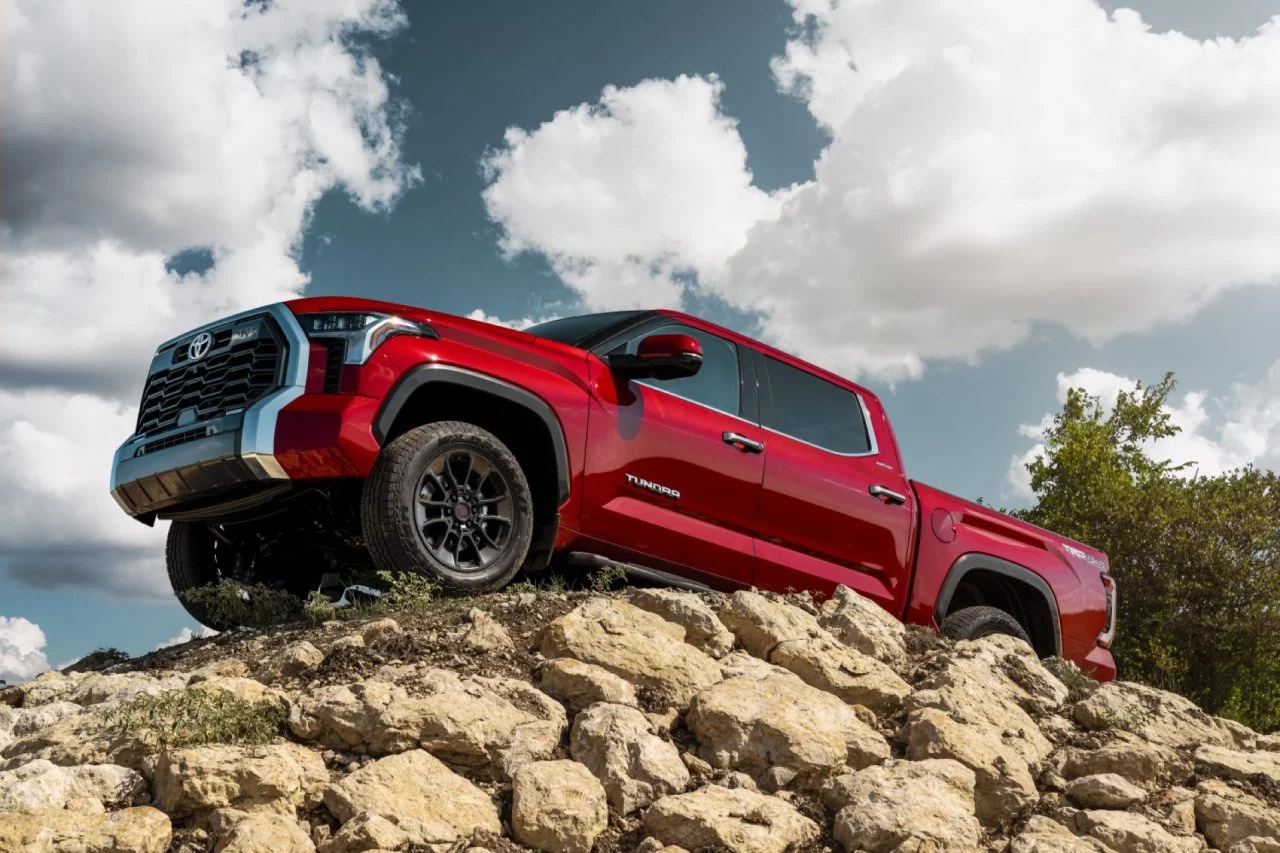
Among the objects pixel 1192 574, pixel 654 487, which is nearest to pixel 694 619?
pixel 654 487

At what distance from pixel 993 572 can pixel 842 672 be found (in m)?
3.14

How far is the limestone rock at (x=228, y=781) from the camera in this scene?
409 cm

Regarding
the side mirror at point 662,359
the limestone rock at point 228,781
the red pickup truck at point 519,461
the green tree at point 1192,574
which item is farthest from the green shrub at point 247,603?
the green tree at point 1192,574

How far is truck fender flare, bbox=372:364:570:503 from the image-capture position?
5824 mm

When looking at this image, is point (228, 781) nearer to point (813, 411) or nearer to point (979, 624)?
point (813, 411)

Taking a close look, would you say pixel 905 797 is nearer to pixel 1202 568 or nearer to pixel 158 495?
pixel 158 495

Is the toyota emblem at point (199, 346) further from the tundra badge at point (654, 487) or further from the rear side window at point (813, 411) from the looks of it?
the rear side window at point (813, 411)

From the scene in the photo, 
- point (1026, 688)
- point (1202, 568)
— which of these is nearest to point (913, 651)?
point (1026, 688)

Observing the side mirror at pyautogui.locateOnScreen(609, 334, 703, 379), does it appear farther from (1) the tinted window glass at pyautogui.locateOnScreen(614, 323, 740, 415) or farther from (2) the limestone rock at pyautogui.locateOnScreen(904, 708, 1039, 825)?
(2) the limestone rock at pyautogui.locateOnScreen(904, 708, 1039, 825)

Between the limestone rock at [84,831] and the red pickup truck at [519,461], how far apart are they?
6.32 ft

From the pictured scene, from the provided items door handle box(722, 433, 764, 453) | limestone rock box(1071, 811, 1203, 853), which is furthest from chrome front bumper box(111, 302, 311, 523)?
limestone rock box(1071, 811, 1203, 853)

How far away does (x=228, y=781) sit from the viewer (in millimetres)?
4129

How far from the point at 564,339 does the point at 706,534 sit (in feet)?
4.63

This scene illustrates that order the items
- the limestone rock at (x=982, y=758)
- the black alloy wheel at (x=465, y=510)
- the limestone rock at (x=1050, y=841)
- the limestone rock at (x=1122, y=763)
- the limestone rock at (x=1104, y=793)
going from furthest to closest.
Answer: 1. the black alloy wheel at (x=465, y=510)
2. the limestone rock at (x=1122, y=763)
3. the limestone rock at (x=1104, y=793)
4. the limestone rock at (x=982, y=758)
5. the limestone rock at (x=1050, y=841)
